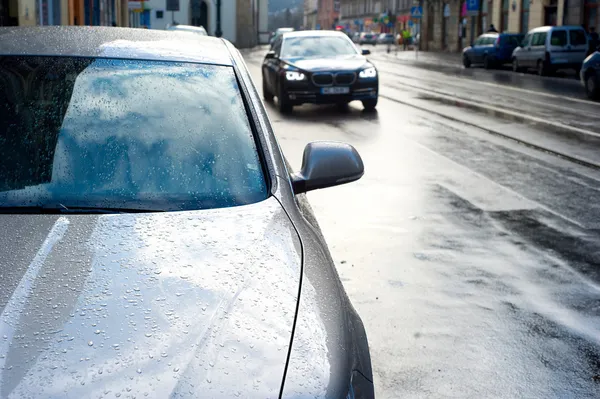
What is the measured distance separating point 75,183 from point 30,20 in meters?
16.7

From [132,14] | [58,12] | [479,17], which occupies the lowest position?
[58,12]

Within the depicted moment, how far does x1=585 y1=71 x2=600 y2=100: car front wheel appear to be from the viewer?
22914 mm

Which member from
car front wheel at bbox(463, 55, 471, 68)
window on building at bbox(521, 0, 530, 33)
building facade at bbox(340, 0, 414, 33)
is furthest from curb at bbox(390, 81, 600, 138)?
building facade at bbox(340, 0, 414, 33)

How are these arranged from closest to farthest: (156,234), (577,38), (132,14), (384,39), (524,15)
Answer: (156,234), (577,38), (132,14), (524,15), (384,39)

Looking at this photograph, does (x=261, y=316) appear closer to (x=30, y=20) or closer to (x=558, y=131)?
(x=558, y=131)

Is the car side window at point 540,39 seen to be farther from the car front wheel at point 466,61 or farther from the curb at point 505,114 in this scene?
the curb at point 505,114

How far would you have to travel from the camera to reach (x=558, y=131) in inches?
600

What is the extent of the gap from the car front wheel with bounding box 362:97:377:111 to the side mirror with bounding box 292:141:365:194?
611 inches

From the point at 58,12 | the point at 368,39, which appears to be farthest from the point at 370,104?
the point at 368,39

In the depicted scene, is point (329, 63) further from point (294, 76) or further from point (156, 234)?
point (156, 234)

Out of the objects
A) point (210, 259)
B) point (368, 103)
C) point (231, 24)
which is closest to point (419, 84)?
point (368, 103)

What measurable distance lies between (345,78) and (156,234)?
16158 mm

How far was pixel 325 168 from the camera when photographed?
11.3 feet

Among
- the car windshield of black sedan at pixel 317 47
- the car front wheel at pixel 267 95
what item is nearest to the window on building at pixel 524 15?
the car front wheel at pixel 267 95
